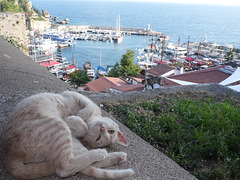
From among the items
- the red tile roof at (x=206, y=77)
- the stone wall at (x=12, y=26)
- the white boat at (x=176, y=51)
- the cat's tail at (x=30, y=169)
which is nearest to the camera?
the cat's tail at (x=30, y=169)

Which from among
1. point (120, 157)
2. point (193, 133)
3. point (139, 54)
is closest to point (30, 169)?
point (120, 157)

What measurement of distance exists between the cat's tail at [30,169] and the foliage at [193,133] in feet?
6.33

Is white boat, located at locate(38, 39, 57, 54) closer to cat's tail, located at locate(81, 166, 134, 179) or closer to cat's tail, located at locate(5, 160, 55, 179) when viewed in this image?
cat's tail, located at locate(5, 160, 55, 179)

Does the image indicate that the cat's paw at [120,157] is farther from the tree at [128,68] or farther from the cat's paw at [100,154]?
the tree at [128,68]

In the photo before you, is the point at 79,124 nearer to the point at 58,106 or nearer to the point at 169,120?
the point at 58,106

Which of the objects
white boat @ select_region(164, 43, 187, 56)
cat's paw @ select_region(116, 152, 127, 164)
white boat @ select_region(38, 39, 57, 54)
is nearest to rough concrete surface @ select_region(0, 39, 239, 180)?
cat's paw @ select_region(116, 152, 127, 164)

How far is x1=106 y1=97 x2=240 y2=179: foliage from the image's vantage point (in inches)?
115

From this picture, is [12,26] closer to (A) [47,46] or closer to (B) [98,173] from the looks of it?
(B) [98,173]

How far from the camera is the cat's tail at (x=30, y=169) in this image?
1.85m

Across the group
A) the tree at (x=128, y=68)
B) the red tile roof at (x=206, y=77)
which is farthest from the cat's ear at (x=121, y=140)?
the tree at (x=128, y=68)

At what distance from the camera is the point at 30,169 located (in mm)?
1847

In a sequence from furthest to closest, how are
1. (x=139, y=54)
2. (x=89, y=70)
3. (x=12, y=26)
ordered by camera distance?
(x=139, y=54), (x=89, y=70), (x=12, y=26)

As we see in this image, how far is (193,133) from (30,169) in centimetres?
287

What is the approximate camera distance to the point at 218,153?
3.09 meters
